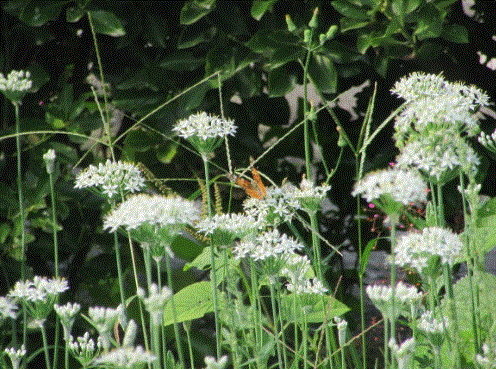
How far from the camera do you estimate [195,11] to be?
1750 mm

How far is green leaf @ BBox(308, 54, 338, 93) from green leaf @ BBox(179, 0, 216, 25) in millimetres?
288

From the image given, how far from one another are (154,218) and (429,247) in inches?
13.4

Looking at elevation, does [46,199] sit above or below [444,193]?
above

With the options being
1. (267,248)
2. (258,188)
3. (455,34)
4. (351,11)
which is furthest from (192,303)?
(455,34)

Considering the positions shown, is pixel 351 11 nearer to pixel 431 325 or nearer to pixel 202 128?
pixel 202 128

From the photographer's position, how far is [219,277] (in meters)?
1.39

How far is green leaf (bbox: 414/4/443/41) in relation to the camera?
62.6 inches

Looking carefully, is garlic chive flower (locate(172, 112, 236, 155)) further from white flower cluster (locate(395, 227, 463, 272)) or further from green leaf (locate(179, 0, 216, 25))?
green leaf (locate(179, 0, 216, 25))

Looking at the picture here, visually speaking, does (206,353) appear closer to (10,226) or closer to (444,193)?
(10,226)

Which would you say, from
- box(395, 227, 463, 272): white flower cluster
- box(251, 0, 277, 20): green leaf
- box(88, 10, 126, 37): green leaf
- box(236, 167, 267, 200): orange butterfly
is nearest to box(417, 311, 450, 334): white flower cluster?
box(395, 227, 463, 272): white flower cluster

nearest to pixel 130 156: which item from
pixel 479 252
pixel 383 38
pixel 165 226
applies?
pixel 383 38

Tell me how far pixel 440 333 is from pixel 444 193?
1006mm

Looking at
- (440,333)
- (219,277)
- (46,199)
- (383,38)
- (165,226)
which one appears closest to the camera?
(165,226)

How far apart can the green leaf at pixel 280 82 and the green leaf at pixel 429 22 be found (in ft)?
1.08
